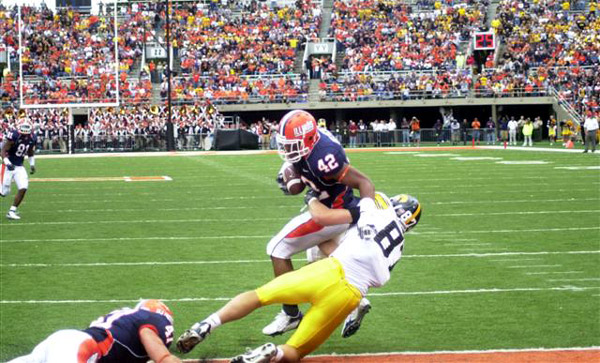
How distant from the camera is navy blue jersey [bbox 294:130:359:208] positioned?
20.4ft

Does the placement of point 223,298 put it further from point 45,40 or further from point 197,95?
point 45,40

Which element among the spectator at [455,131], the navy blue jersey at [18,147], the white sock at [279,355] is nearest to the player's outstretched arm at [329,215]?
the white sock at [279,355]

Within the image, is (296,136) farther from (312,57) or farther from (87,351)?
(312,57)

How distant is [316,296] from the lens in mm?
5320

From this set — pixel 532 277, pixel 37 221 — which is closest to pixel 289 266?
pixel 532 277

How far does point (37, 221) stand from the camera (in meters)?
14.0

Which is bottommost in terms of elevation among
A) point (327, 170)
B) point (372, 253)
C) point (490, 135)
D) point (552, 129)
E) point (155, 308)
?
point (490, 135)

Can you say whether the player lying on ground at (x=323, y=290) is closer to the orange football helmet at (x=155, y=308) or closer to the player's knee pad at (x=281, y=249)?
the orange football helmet at (x=155, y=308)

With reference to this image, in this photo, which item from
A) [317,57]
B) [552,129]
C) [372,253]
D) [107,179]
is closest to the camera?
[372,253]

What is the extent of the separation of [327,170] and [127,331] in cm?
182

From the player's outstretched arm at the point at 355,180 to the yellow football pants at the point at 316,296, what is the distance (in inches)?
35.1

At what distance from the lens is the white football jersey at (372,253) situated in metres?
5.50

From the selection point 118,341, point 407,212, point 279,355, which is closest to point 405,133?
point 407,212

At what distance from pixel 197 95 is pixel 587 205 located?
30286 mm
